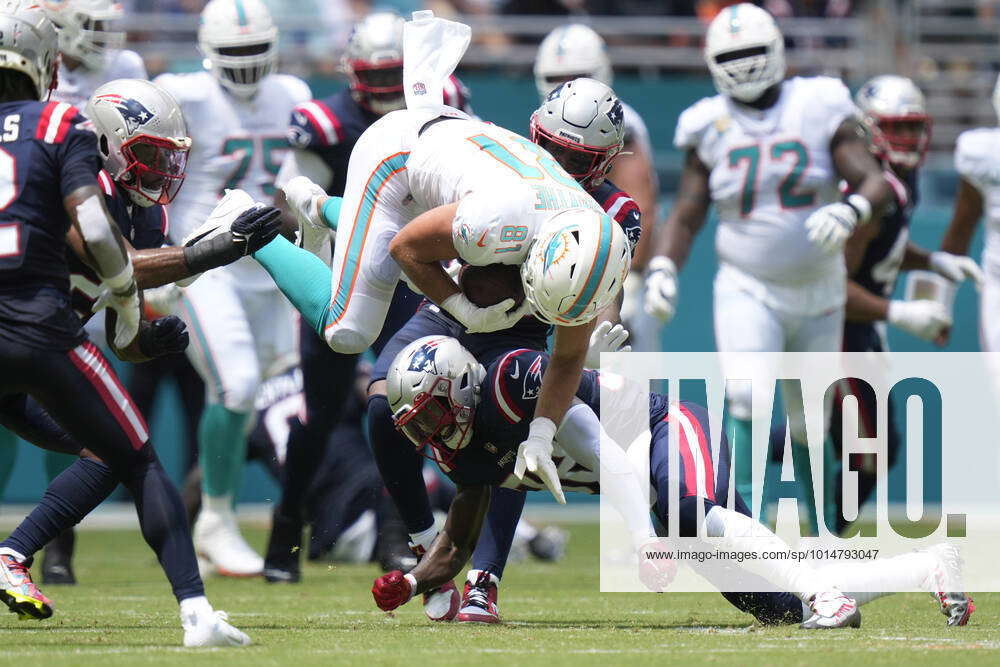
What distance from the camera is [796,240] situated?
7.32 m

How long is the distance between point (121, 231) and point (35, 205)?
24.7 inches

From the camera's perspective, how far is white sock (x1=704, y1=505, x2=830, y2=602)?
4625 millimetres

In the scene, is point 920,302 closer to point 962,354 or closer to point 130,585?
point 962,354

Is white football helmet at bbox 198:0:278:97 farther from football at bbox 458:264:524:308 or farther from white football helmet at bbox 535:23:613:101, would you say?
football at bbox 458:264:524:308

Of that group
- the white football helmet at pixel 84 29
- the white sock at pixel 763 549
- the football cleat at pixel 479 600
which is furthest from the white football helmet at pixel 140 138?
the white football helmet at pixel 84 29

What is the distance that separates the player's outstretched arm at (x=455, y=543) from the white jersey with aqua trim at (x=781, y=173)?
8.88 feet

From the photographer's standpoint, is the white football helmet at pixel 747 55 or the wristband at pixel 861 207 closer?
the wristband at pixel 861 207

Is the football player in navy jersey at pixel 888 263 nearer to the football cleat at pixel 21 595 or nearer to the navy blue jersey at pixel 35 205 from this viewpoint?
the football cleat at pixel 21 595

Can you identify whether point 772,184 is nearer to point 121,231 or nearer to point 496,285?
point 496,285

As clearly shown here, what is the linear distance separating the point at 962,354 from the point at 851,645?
6.35 meters

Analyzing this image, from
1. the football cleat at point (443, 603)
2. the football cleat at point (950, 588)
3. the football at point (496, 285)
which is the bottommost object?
the football cleat at point (443, 603)

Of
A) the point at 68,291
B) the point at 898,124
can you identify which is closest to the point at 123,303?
the point at 68,291

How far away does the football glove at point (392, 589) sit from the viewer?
480cm

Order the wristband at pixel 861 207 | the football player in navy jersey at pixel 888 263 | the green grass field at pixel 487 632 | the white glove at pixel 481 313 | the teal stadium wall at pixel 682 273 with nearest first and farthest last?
the green grass field at pixel 487 632 < the white glove at pixel 481 313 < the wristband at pixel 861 207 < the football player in navy jersey at pixel 888 263 < the teal stadium wall at pixel 682 273
